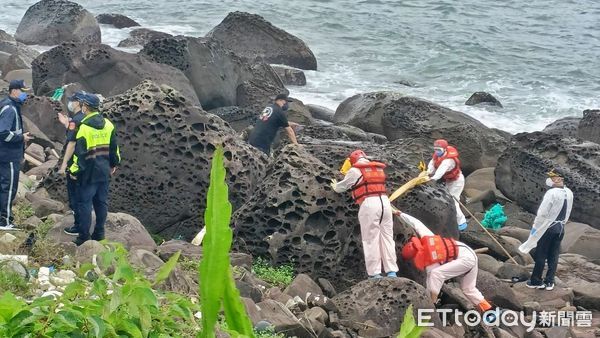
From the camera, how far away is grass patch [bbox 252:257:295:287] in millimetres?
9969

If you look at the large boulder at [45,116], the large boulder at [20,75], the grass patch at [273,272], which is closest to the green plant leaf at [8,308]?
the grass patch at [273,272]

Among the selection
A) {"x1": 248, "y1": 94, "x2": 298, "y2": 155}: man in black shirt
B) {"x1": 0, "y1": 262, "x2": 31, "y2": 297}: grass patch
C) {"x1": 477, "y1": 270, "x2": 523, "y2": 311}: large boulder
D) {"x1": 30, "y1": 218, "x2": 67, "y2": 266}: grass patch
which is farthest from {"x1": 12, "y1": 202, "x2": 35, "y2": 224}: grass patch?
{"x1": 477, "y1": 270, "x2": 523, "y2": 311}: large boulder

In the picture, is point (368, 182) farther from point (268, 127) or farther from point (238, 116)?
point (238, 116)

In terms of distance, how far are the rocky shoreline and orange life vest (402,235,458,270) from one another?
1.45 feet

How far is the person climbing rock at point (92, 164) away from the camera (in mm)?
9547

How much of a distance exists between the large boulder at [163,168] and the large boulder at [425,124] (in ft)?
26.6

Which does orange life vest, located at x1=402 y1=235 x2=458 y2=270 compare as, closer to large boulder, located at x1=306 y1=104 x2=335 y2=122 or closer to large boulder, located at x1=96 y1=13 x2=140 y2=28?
large boulder, located at x1=306 y1=104 x2=335 y2=122

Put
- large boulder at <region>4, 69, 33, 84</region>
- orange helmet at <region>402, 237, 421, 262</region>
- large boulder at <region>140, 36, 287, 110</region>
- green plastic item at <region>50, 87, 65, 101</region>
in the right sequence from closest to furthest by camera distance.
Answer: orange helmet at <region>402, 237, 421, 262</region>, green plastic item at <region>50, 87, 65, 101</region>, large boulder at <region>140, 36, 287, 110</region>, large boulder at <region>4, 69, 33, 84</region>

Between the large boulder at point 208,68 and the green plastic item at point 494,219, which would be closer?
the green plastic item at point 494,219

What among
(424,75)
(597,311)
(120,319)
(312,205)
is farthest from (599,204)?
(424,75)

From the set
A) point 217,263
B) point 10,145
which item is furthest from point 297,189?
point 217,263

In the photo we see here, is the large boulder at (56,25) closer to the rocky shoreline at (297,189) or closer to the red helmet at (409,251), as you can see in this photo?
the rocky shoreline at (297,189)

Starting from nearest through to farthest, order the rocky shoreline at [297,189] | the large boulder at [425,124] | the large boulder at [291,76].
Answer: the rocky shoreline at [297,189] → the large boulder at [425,124] → the large boulder at [291,76]

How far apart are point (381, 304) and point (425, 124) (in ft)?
35.8
